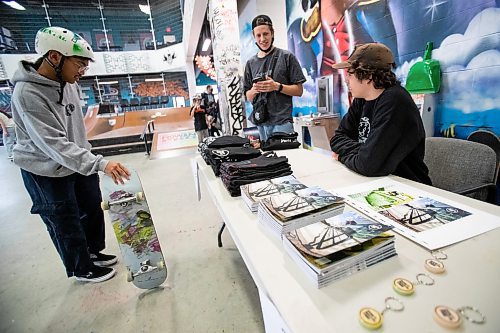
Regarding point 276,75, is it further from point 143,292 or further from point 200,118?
point 200,118

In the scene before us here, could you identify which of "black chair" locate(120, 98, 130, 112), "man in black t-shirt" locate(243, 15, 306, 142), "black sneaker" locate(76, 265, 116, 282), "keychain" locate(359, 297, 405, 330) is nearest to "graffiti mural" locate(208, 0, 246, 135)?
"man in black t-shirt" locate(243, 15, 306, 142)

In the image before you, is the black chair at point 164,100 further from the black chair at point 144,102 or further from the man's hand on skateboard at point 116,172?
the man's hand on skateboard at point 116,172

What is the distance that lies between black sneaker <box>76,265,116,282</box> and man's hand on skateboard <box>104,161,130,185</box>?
82 centimetres

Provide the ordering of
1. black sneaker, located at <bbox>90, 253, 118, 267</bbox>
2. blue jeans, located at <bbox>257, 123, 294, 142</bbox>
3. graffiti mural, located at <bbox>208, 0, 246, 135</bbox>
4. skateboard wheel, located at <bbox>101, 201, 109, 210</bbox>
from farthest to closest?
graffiti mural, located at <bbox>208, 0, 246, 135</bbox>
blue jeans, located at <bbox>257, 123, 294, 142</bbox>
black sneaker, located at <bbox>90, 253, 118, 267</bbox>
skateboard wheel, located at <bbox>101, 201, 109, 210</bbox>

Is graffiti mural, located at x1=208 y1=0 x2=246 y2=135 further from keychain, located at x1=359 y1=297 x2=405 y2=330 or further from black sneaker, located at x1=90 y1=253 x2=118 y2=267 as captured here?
keychain, located at x1=359 y1=297 x2=405 y2=330

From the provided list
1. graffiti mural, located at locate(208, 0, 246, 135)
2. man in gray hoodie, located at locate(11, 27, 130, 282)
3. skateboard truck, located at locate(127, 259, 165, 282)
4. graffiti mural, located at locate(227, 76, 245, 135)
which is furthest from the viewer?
graffiti mural, located at locate(227, 76, 245, 135)

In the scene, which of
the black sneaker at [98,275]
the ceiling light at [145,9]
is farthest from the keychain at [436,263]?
the ceiling light at [145,9]

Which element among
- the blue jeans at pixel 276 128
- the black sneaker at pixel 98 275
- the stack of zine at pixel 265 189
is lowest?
the black sneaker at pixel 98 275

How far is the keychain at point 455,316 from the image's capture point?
1.39 feet

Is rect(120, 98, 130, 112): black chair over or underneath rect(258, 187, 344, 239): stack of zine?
over

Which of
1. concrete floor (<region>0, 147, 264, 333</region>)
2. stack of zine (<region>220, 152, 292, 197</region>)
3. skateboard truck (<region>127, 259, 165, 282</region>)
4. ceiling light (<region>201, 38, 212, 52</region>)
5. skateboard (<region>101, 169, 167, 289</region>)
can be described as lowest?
concrete floor (<region>0, 147, 264, 333</region>)

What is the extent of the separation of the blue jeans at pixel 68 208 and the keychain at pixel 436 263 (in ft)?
5.71

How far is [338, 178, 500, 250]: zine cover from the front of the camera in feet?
2.19

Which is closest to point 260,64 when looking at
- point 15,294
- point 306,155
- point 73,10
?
point 306,155
